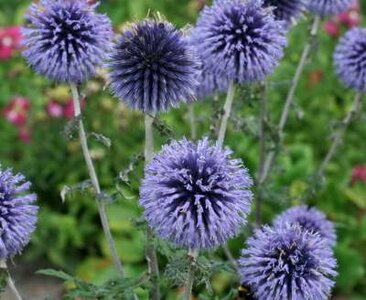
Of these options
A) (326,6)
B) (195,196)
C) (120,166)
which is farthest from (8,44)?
(195,196)

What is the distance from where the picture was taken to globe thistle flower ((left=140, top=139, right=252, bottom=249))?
7.01 feet

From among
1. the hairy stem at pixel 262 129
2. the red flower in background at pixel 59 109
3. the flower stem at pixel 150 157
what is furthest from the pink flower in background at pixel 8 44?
the flower stem at pixel 150 157

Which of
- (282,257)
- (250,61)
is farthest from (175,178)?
(250,61)

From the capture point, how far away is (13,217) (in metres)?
2.34

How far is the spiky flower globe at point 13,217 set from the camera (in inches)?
91.2

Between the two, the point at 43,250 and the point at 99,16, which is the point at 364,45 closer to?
the point at 99,16

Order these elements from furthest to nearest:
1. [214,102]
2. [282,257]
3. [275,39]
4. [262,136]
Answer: [262,136]
[214,102]
[275,39]
[282,257]

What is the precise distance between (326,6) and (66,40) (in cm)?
149

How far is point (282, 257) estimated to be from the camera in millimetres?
2312

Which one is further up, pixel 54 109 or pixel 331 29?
pixel 331 29

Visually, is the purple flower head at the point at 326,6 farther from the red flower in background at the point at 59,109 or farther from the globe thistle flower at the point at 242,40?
the red flower in background at the point at 59,109

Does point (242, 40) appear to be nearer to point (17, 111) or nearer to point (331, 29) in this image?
point (17, 111)

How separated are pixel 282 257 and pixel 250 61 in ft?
2.70

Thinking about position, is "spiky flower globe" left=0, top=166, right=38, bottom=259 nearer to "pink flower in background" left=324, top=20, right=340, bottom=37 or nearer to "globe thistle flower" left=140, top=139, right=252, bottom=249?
"globe thistle flower" left=140, top=139, right=252, bottom=249
